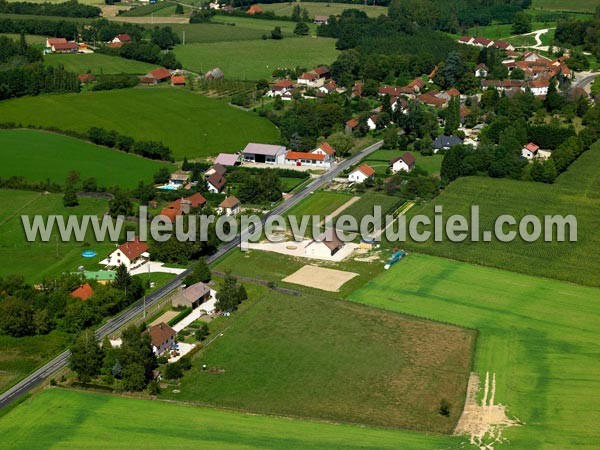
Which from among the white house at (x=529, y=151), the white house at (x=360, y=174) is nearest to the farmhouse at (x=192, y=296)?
the white house at (x=360, y=174)

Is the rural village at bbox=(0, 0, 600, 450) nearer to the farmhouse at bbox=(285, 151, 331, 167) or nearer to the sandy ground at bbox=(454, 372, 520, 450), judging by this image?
the sandy ground at bbox=(454, 372, 520, 450)

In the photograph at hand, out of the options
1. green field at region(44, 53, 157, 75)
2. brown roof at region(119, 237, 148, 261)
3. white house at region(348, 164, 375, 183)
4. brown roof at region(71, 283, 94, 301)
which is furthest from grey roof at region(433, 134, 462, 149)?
brown roof at region(71, 283, 94, 301)

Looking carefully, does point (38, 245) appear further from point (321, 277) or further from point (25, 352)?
point (321, 277)

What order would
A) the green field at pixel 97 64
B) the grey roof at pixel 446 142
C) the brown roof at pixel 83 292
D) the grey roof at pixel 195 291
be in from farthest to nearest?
the green field at pixel 97 64
the grey roof at pixel 446 142
the grey roof at pixel 195 291
the brown roof at pixel 83 292

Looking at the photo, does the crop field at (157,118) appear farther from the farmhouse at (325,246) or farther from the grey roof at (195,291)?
the grey roof at (195,291)

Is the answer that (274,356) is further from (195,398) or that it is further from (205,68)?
(205,68)

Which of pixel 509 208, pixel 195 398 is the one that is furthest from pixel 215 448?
pixel 509 208
